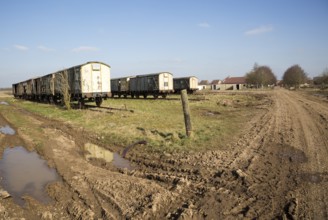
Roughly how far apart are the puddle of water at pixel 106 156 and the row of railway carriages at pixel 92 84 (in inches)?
485

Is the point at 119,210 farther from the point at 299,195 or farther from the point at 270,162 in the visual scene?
the point at 270,162

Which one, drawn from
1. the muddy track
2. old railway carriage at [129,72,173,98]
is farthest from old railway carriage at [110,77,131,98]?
the muddy track

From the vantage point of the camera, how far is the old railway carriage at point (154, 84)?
35000mm

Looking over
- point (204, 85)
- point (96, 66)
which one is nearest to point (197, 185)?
point (96, 66)

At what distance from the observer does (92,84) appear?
21406 millimetres

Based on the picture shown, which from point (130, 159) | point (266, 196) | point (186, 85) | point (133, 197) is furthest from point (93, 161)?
point (186, 85)

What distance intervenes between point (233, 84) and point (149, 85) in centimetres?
6737

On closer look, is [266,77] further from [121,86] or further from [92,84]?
[92,84]

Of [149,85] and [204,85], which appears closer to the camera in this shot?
[149,85]

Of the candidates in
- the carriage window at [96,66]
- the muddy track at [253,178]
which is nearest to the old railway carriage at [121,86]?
the carriage window at [96,66]

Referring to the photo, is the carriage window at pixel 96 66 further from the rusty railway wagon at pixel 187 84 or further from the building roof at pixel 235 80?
the building roof at pixel 235 80

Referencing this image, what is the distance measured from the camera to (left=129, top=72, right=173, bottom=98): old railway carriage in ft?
115

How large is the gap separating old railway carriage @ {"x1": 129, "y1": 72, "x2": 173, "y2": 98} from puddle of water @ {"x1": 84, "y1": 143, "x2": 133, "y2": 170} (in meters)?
25.7

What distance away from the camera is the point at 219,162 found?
6.94m
